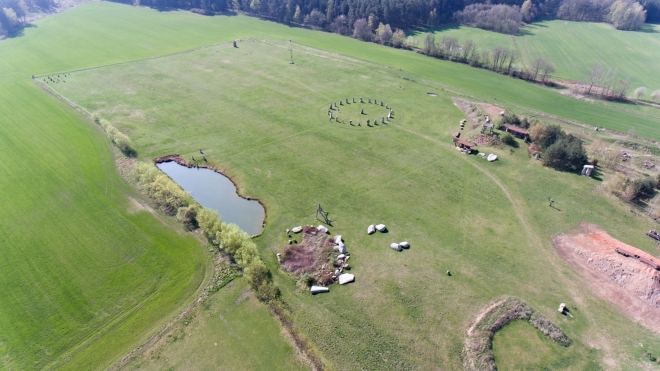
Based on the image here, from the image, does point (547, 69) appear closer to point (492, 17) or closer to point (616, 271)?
point (492, 17)

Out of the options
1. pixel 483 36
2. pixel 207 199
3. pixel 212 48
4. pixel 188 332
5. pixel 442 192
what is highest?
pixel 483 36

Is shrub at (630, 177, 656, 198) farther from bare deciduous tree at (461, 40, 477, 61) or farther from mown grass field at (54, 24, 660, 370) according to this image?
bare deciduous tree at (461, 40, 477, 61)

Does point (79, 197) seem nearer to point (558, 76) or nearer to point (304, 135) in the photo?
point (304, 135)

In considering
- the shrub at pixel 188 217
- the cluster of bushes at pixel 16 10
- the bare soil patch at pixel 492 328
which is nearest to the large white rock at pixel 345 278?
the bare soil patch at pixel 492 328

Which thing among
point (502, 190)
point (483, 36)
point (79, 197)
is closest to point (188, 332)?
point (79, 197)

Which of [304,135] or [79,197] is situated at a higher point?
[304,135]

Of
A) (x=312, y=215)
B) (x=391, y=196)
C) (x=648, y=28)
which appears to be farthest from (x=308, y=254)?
(x=648, y=28)

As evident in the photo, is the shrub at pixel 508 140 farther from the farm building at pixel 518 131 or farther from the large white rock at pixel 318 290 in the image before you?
the large white rock at pixel 318 290
